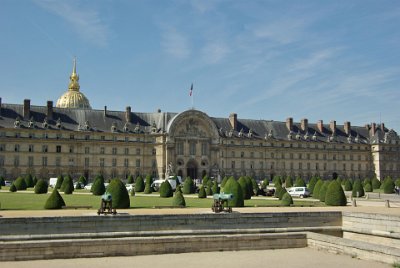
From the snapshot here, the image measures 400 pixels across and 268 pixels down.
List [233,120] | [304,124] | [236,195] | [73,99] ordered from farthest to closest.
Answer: [73,99]
[304,124]
[233,120]
[236,195]

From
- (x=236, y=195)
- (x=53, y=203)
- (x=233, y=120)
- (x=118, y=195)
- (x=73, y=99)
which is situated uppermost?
(x=73, y=99)

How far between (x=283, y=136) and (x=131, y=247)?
209ft

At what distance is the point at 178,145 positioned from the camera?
69188 millimetres

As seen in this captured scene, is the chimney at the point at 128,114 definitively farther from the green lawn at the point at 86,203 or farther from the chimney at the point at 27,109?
the green lawn at the point at 86,203

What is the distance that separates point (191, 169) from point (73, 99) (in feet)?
117

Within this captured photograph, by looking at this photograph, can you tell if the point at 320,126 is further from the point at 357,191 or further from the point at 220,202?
the point at 220,202

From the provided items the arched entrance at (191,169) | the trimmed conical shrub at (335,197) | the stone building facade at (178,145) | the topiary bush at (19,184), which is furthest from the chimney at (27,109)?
the trimmed conical shrub at (335,197)

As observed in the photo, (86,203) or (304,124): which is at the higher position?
(304,124)

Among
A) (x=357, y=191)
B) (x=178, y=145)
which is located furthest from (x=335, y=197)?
(x=178, y=145)

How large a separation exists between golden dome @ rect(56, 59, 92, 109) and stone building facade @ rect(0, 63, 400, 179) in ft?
82.8

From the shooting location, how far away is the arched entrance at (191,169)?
2741 inches

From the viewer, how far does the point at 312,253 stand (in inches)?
719

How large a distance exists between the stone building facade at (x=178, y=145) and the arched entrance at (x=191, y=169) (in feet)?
0.48

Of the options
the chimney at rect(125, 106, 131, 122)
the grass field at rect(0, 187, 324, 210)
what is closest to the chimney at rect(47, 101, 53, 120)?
the chimney at rect(125, 106, 131, 122)
